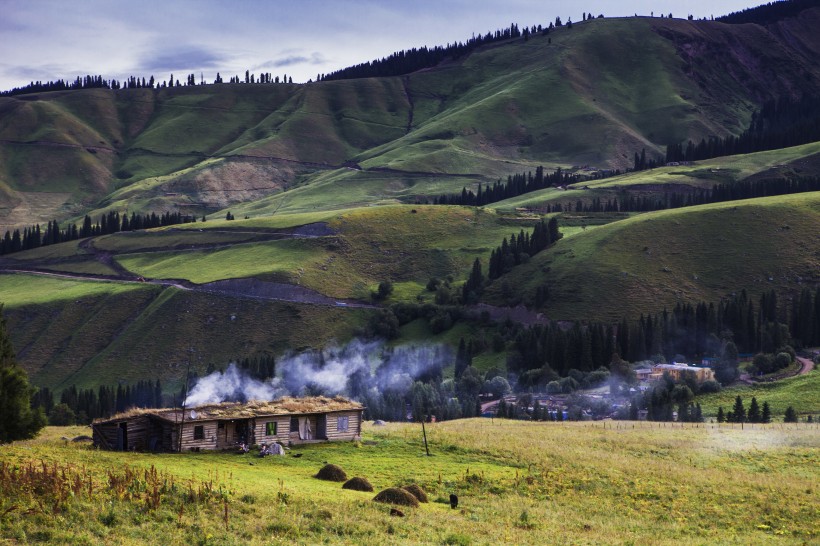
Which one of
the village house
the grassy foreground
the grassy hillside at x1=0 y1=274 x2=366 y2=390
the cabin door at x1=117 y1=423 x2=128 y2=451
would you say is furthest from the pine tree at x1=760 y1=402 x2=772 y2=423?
the grassy hillside at x1=0 y1=274 x2=366 y2=390

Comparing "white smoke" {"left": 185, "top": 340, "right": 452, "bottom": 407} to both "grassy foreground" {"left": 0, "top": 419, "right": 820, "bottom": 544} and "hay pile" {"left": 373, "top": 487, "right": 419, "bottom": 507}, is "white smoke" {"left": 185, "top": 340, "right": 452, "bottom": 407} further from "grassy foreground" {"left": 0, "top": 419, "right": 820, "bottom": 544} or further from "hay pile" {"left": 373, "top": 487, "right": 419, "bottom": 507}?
"hay pile" {"left": 373, "top": 487, "right": 419, "bottom": 507}

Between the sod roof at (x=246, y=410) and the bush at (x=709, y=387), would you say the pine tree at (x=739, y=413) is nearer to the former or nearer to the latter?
the bush at (x=709, y=387)

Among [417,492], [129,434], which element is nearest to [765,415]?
[417,492]

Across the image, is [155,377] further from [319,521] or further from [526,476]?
[319,521]

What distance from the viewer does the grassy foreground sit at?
145 ft

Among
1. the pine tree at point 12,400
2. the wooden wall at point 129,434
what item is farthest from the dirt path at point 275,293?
the pine tree at point 12,400

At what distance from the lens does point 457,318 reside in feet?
607

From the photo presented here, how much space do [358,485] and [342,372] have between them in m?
91.0

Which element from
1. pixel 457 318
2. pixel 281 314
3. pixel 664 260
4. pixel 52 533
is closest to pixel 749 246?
pixel 664 260

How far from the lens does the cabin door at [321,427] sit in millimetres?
73625

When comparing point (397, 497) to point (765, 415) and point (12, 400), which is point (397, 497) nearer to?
point (12, 400)

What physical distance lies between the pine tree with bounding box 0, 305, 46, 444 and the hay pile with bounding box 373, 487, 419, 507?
2483cm

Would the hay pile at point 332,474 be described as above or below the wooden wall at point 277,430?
below

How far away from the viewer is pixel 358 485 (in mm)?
55906
